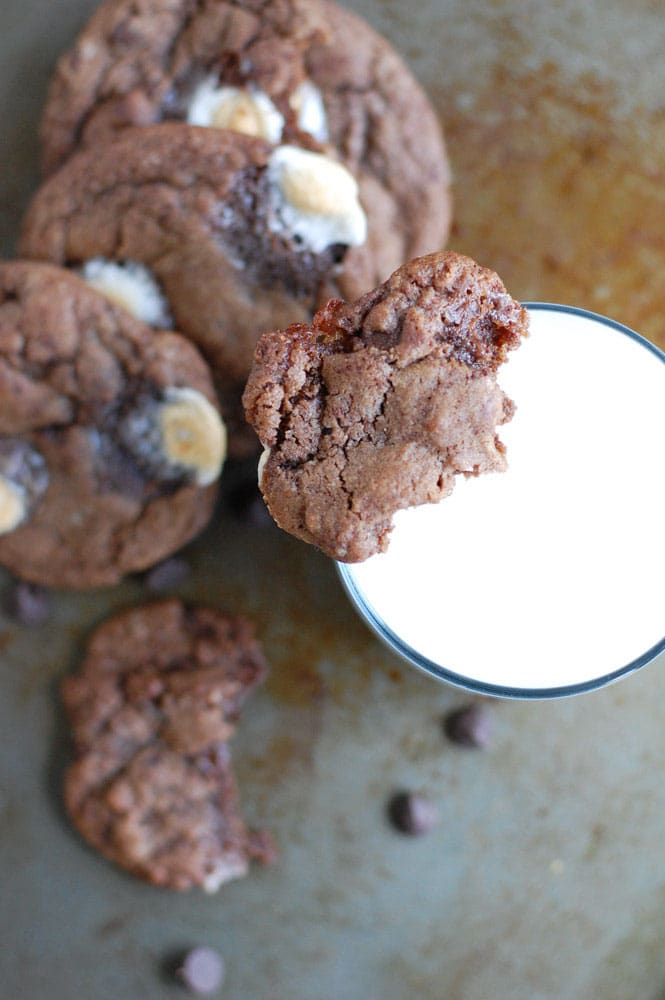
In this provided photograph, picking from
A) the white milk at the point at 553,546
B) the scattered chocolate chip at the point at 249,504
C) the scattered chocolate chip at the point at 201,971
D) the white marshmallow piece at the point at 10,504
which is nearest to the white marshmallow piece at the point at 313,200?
the white milk at the point at 553,546

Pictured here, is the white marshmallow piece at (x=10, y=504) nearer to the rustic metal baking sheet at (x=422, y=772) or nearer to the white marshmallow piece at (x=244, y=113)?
the rustic metal baking sheet at (x=422, y=772)

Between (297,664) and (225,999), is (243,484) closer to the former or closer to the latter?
(297,664)

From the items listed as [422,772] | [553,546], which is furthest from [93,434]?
[422,772]

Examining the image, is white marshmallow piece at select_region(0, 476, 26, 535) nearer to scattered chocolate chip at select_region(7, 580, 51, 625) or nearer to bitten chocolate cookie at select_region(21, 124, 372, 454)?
scattered chocolate chip at select_region(7, 580, 51, 625)

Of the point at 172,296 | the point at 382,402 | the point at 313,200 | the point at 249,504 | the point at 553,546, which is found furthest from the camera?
the point at 249,504

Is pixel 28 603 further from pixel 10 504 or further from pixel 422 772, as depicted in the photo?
pixel 422 772

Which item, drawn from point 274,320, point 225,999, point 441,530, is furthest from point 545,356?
point 225,999
